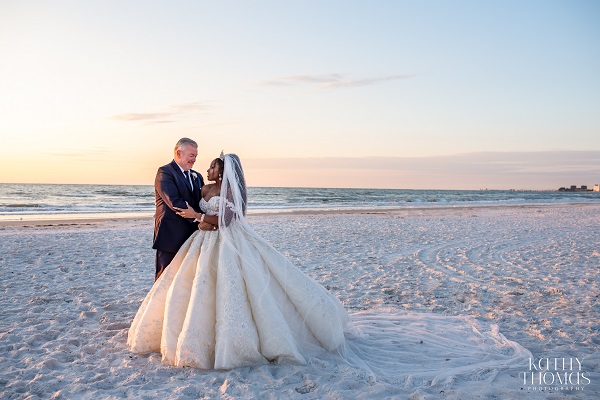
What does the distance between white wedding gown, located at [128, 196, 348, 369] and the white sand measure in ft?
0.49

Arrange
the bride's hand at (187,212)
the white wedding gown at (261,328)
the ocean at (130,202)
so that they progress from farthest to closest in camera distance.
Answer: the ocean at (130,202)
the bride's hand at (187,212)
the white wedding gown at (261,328)

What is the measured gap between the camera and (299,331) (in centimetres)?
436

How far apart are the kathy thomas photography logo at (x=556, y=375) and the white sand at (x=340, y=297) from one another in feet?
0.16

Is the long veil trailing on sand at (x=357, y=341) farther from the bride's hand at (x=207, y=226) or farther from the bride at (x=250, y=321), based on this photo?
the bride's hand at (x=207, y=226)

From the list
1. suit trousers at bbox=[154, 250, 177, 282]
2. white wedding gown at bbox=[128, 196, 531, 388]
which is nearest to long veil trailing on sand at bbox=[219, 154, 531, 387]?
white wedding gown at bbox=[128, 196, 531, 388]

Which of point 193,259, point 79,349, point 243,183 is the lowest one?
point 79,349

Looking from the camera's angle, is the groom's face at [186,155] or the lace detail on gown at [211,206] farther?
the groom's face at [186,155]

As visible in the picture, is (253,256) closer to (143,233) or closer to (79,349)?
(79,349)

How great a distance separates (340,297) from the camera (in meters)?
6.80

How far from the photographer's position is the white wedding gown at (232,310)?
156 inches

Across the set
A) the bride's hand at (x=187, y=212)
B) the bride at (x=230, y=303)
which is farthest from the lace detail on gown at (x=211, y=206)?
the bride's hand at (x=187, y=212)

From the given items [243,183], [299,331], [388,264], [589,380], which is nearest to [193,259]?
[243,183]

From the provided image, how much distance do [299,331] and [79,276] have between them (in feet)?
17.3

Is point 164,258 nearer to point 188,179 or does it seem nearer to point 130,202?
point 188,179
